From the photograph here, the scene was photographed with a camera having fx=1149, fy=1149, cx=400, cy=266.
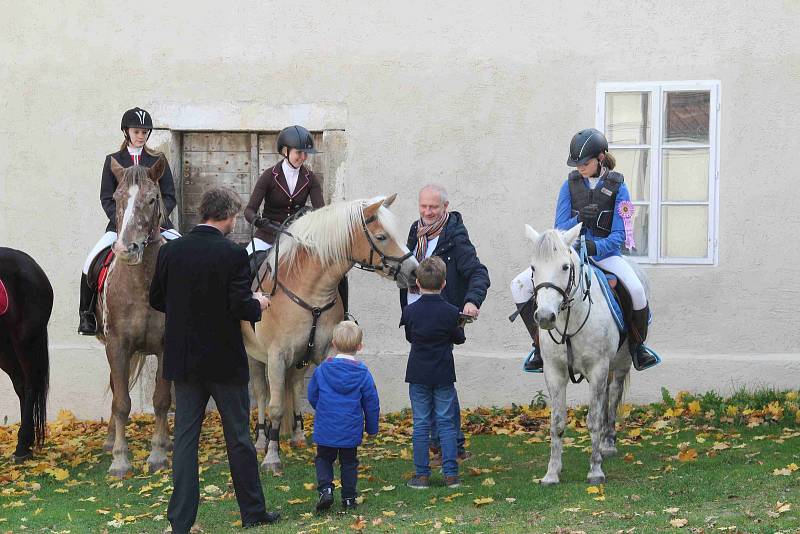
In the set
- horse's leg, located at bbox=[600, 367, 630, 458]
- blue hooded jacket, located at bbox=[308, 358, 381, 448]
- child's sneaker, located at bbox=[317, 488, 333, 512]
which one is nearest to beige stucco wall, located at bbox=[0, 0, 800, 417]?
horse's leg, located at bbox=[600, 367, 630, 458]

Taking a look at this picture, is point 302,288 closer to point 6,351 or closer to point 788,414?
point 6,351

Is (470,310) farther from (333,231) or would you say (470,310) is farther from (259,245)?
(259,245)

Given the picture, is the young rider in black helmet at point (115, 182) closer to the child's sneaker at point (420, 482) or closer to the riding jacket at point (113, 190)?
the riding jacket at point (113, 190)

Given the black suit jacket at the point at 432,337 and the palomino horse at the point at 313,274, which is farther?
the palomino horse at the point at 313,274

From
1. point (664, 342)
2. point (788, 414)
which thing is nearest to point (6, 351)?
point (664, 342)

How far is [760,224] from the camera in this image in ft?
34.3

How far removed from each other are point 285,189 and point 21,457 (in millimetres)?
3158

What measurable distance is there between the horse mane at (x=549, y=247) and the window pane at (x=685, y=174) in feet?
12.1

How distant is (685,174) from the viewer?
10570 millimetres

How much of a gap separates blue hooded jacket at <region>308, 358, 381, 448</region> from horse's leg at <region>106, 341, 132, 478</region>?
2.25 m

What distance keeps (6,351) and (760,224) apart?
6.78 m

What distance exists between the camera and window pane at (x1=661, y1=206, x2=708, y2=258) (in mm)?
10555

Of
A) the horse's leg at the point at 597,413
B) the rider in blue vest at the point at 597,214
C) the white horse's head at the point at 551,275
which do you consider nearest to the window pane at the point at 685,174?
the rider in blue vest at the point at 597,214

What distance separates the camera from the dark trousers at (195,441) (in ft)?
22.0
